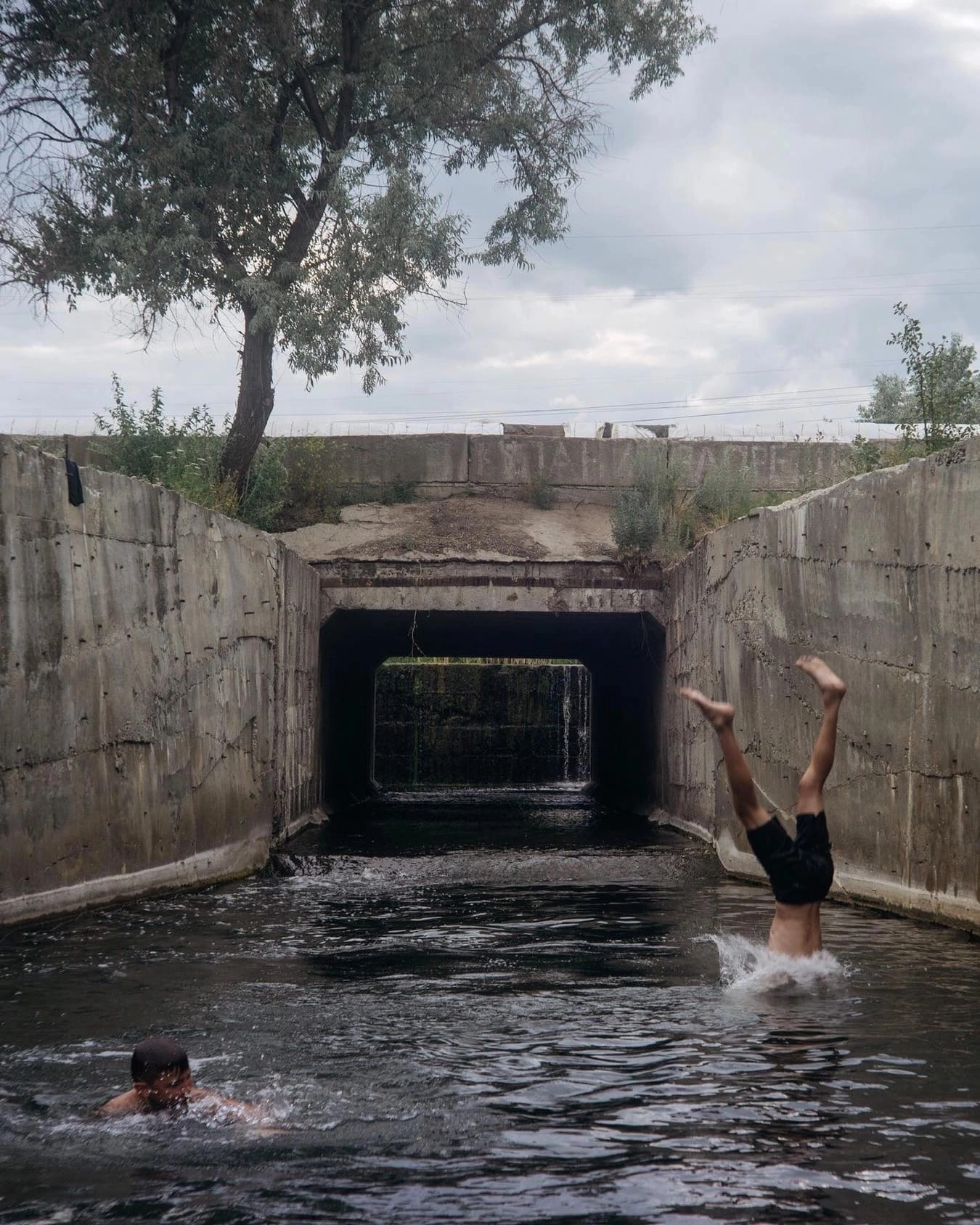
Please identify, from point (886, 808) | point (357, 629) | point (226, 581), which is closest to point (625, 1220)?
point (886, 808)

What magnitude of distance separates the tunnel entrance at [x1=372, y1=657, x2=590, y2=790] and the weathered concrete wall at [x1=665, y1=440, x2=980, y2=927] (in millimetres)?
19705

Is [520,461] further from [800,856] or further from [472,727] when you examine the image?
[800,856]

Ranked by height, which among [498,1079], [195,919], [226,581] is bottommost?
[195,919]

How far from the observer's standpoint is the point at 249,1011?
727 centimetres

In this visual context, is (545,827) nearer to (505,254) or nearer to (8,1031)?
(505,254)

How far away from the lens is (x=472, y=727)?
34.2 metres

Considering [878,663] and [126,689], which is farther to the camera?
[126,689]

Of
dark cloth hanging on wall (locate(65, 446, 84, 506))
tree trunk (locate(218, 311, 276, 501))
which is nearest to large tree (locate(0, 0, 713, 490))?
tree trunk (locate(218, 311, 276, 501))

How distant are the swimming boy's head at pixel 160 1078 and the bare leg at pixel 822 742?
3.78m

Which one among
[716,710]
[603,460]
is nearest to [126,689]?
[716,710]

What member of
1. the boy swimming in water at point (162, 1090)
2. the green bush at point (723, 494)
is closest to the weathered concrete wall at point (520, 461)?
the green bush at point (723, 494)

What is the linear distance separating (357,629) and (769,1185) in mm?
18964

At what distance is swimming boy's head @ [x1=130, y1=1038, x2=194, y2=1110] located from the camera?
17.4 feet

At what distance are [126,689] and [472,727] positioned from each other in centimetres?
2370
